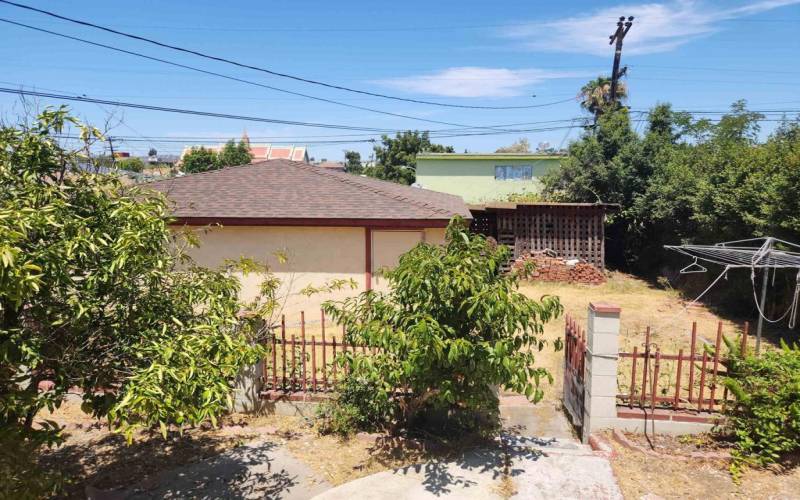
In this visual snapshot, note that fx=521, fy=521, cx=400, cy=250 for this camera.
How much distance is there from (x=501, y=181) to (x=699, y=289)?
1450cm

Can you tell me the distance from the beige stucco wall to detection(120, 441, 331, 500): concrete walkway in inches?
220

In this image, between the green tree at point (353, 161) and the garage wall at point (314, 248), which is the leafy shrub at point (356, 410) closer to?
the garage wall at point (314, 248)

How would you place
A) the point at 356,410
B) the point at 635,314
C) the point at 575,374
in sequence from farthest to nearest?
the point at 635,314
the point at 575,374
the point at 356,410

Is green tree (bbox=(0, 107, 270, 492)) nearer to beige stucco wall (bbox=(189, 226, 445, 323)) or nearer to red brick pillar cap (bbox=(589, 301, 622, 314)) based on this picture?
red brick pillar cap (bbox=(589, 301, 622, 314))

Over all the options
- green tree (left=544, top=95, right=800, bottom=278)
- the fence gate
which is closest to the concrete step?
the fence gate

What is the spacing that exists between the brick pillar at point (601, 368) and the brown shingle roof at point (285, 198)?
5.16m

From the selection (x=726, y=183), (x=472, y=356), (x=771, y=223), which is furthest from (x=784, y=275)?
(x=472, y=356)

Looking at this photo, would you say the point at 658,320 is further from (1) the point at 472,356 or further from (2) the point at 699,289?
(1) the point at 472,356

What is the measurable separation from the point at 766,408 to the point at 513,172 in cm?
2388

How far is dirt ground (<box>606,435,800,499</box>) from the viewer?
4742 mm

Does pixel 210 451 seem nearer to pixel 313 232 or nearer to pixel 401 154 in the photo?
pixel 313 232

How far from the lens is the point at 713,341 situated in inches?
416

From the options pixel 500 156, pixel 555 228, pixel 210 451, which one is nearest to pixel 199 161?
pixel 500 156

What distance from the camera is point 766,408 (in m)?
5.14
